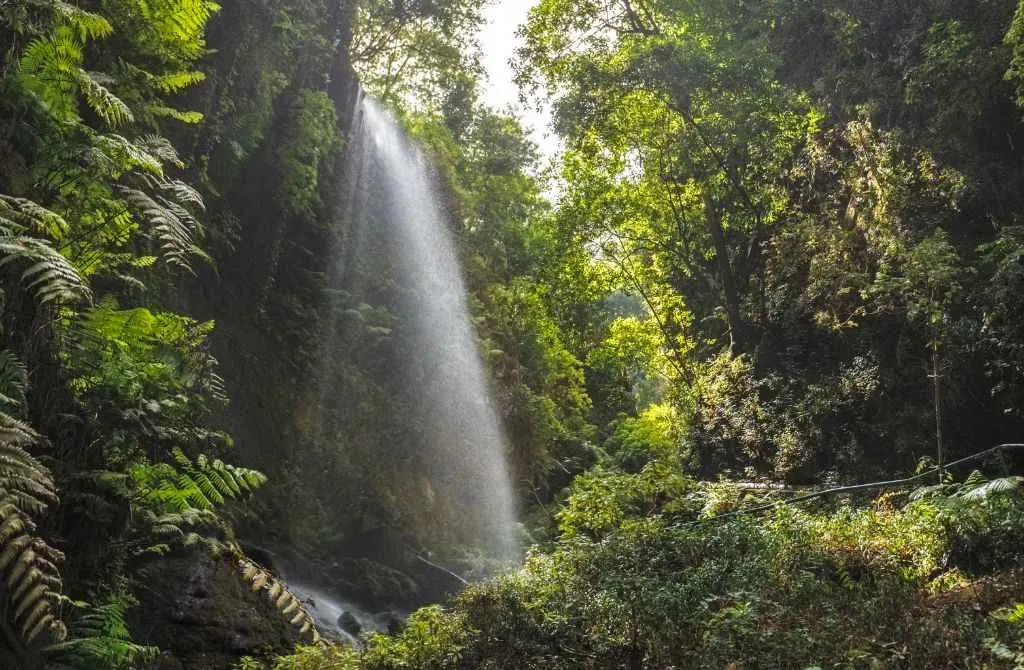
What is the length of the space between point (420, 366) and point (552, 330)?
5.47 m

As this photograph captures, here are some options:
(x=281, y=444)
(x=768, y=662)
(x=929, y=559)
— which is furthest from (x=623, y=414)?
(x=768, y=662)

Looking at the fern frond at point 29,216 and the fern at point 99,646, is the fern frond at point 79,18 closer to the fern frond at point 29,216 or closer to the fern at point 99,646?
the fern frond at point 29,216

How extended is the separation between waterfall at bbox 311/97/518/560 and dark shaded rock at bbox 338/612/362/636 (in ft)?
12.8

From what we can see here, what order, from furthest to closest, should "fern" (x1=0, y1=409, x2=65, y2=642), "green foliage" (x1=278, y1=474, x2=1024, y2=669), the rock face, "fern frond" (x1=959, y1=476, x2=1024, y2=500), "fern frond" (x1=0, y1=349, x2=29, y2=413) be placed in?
1. "fern frond" (x1=959, y1=476, x2=1024, y2=500)
2. the rock face
3. "green foliage" (x1=278, y1=474, x2=1024, y2=669)
4. "fern frond" (x1=0, y1=349, x2=29, y2=413)
5. "fern" (x1=0, y1=409, x2=65, y2=642)

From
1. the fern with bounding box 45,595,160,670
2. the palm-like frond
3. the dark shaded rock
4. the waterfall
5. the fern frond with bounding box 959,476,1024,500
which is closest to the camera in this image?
the palm-like frond

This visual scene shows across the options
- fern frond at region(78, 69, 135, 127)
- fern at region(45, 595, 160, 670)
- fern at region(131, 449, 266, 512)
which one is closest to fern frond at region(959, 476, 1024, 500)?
fern at region(131, 449, 266, 512)

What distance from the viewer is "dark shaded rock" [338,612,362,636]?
908cm

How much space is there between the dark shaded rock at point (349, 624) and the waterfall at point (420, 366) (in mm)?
3899

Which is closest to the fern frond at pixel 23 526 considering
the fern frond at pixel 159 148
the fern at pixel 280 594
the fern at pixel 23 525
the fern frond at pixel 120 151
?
the fern at pixel 23 525

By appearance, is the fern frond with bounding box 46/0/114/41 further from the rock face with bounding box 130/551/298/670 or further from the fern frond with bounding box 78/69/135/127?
the rock face with bounding box 130/551/298/670

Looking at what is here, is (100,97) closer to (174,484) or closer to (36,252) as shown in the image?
(36,252)

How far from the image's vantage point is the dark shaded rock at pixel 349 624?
9078mm

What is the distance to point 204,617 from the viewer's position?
586 centimetres

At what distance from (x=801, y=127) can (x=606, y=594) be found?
11942mm
